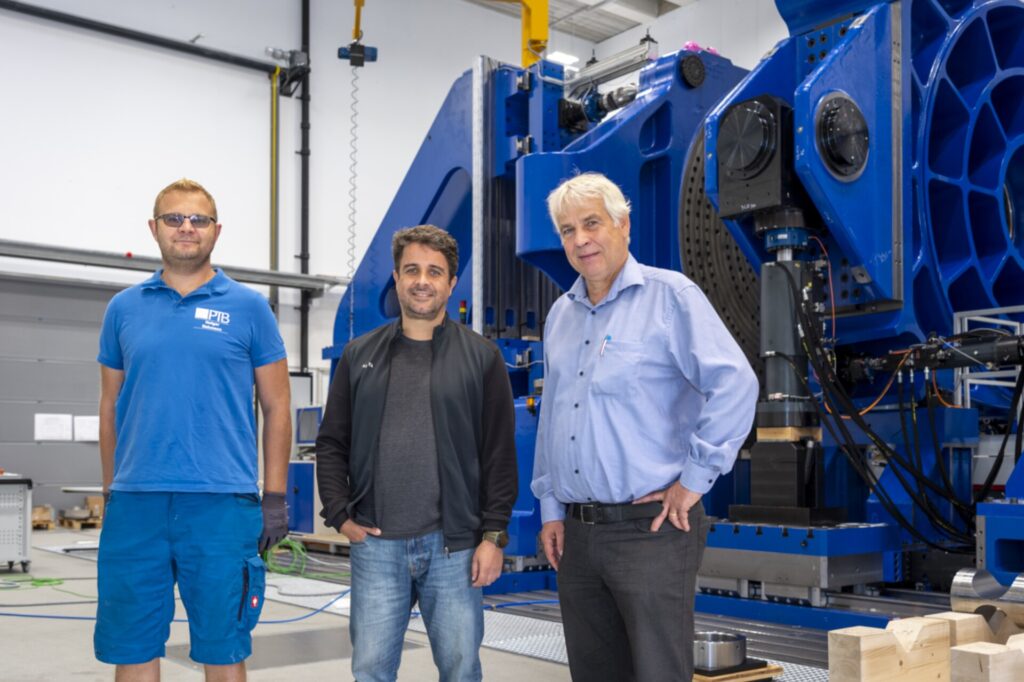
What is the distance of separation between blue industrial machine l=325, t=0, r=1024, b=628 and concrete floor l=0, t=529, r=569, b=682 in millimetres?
1083

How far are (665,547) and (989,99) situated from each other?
3986 millimetres

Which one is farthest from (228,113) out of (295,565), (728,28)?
(295,565)

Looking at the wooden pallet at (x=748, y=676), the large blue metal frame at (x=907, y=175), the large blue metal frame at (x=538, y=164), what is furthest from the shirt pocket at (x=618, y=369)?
the large blue metal frame at (x=538, y=164)

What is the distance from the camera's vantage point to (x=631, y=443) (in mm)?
2354

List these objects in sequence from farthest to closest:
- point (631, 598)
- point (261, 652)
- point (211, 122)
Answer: point (211, 122)
point (261, 652)
point (631, 598)

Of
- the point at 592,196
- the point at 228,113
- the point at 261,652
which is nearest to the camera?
the point at 592,196

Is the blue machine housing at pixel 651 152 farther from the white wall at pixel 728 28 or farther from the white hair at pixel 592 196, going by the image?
the white wall at pixel 728 28

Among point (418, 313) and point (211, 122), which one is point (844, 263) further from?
point (211, 122)

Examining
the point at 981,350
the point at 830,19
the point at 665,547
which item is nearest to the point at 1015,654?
the point at 665,547

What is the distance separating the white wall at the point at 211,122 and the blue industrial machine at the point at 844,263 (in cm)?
792

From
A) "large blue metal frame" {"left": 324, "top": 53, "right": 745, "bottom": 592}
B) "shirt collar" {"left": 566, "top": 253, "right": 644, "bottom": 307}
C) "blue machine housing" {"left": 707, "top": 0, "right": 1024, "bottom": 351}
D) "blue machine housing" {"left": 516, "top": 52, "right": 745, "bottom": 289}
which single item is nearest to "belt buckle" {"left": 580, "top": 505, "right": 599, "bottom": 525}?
"shirt collar" {"left": 566, "top": 253, "right": 644, "bottom": 307}

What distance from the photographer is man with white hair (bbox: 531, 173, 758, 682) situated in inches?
90.2

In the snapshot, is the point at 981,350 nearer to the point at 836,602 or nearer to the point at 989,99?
the point at 836,602

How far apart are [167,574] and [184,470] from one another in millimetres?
264
